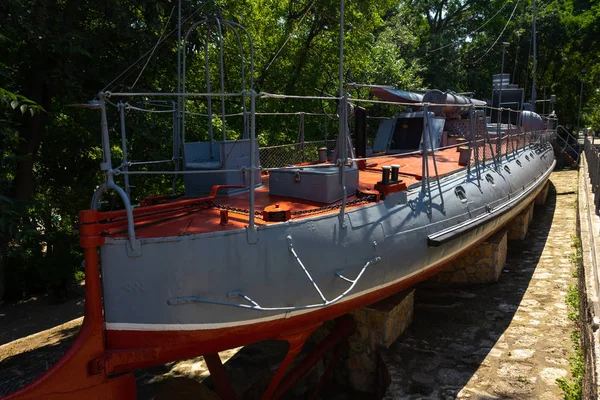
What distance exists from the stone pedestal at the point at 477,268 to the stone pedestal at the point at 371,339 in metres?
2.42

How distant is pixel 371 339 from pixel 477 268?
3501 millimetres

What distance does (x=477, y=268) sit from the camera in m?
9.15

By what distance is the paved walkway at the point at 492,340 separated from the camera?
5.77 meters

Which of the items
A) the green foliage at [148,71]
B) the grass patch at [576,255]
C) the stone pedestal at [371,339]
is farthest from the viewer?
the grass patch at [576,255]

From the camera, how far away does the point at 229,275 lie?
4402 mm

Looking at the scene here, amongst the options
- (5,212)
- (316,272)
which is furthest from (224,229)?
(5,212)

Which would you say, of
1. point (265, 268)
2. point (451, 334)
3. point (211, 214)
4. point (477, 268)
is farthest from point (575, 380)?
point (211, 214)

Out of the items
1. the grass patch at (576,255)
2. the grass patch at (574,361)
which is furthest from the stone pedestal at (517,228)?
the grass patch at (574,361)

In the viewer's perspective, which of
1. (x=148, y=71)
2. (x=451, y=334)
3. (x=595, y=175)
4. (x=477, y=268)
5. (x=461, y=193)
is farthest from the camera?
(x=595, y=175)

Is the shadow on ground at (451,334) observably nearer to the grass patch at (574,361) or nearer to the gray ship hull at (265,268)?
the grass patch at (574,361)

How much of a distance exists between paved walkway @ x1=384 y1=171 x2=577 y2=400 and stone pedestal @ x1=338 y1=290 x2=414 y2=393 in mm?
220

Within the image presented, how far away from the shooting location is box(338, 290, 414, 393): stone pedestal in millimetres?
6641

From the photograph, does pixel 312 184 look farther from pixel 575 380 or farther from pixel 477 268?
pixel 477 268

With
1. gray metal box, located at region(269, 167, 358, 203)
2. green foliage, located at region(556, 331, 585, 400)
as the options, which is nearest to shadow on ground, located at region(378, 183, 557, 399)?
green foliage, located at region(556, 331, 585, 400)
